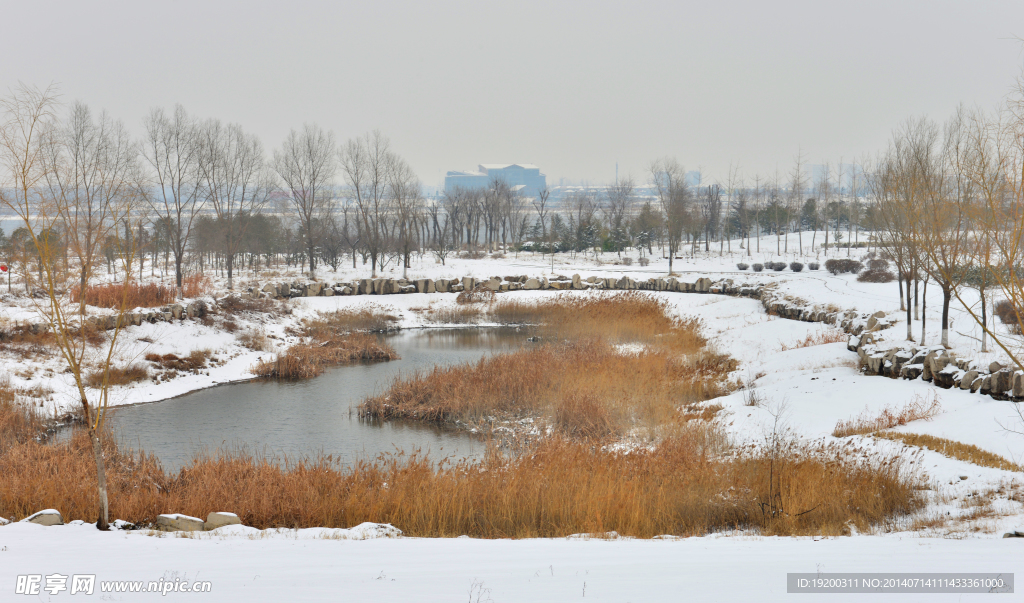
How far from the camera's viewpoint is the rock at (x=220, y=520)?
23.1ft

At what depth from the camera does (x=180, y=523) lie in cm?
707

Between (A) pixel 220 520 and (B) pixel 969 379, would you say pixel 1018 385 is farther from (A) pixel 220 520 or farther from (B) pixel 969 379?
(A) pixel 220 520

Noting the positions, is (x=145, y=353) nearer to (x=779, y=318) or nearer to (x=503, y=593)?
(x=503, y=593)

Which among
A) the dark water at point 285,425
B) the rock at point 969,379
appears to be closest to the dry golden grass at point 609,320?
the dark water at point 285,425

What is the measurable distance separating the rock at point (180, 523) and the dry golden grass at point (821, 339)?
15.9m

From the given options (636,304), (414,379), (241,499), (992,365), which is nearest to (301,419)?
(414,379)

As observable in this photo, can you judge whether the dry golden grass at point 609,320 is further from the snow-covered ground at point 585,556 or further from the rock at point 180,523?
the rock at point 180,523

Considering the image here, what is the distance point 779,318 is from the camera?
24.2 m

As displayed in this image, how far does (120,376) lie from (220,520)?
12.3 m

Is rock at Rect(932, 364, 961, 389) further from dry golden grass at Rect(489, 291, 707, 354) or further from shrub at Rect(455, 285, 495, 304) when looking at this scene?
shrub at Rect(455, 285, 495, 304)

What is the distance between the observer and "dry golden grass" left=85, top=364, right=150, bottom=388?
16.3m

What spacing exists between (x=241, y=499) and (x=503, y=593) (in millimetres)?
4621

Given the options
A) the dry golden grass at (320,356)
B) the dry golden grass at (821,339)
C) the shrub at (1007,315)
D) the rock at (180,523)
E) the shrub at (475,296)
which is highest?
the shrub at (1007,315)

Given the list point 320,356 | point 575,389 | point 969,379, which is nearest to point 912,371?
point 969,379
